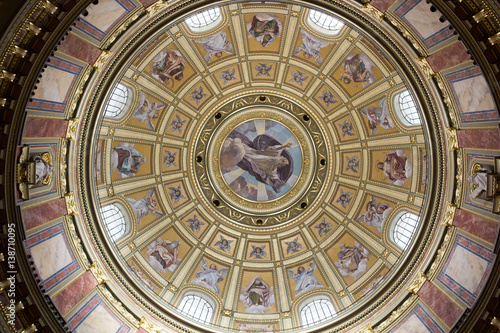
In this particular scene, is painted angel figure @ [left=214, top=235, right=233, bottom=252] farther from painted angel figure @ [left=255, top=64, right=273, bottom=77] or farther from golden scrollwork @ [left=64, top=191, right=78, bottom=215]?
painted angel figure @ [left=255, top=64, right=273, bottom=77]

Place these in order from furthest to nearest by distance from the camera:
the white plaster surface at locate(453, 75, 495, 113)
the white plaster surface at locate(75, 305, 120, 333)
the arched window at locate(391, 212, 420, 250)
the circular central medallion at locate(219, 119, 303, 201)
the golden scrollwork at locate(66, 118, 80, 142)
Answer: the circular central medallion at locate(219, 119, 303, 201) < the arched window at locate(391, 212, 420, 250) < the white plaster surface at locate(75, 305, 120, 333) < the golden scrollwork at locate(66, 118, 80, 142) < the white plaster surface at locate(453, 75, 495, 113)

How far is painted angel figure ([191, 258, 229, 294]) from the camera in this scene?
2339 cm

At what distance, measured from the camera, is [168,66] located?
2238 cm

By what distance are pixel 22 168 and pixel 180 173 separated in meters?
12.3

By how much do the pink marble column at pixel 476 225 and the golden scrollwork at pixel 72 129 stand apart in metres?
16.9

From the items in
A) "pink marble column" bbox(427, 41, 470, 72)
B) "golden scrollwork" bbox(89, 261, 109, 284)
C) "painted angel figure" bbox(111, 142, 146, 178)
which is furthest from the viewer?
"painted angel figure" bbox(111, 142, 146, 178)

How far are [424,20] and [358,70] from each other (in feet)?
26.4

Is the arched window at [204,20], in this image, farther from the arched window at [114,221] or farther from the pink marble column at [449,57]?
the pink marble column at [449,57]

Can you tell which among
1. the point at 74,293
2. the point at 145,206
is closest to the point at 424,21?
the point at 145,206

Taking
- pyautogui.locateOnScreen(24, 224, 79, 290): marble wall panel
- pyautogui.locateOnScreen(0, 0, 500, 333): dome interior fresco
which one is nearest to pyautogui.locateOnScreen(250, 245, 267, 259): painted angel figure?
pyautogui.locateOnScreen(0, 0, 500, 333): dome interior fresco

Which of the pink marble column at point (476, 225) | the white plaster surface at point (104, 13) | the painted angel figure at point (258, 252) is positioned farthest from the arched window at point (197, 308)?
the white plaster surface at point (104, 13)

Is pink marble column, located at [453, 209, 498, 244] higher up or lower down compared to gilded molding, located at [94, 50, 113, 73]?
lower down

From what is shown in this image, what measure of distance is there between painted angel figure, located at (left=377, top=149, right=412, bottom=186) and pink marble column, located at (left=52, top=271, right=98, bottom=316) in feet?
56.4

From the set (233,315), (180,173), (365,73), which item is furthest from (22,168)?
(365,73)
